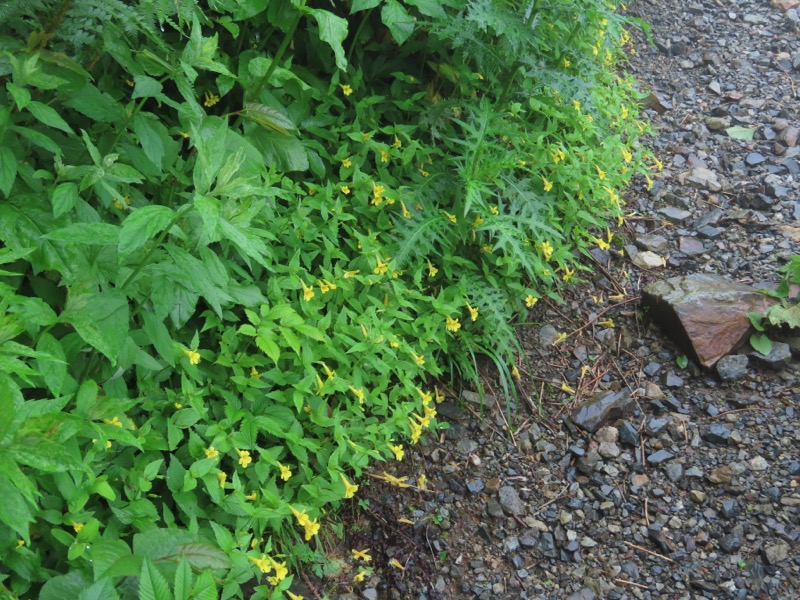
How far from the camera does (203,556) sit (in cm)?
229

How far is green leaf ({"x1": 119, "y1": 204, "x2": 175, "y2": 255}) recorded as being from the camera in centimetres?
194

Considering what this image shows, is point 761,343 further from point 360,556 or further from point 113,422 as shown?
point 113,422

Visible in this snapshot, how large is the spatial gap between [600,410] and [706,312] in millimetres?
729

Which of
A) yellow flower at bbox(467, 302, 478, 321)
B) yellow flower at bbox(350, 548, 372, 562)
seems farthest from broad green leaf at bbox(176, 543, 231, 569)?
yellow flower at bbox(467, 302, 478, 321)

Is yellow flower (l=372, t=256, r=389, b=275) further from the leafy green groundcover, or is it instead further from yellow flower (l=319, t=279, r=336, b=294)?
yellow flower (l=319, t=279, r=336, b=294)

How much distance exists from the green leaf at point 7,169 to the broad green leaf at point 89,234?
30cm

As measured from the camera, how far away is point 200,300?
299 centimetres

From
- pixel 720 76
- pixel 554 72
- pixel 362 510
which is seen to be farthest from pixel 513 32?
pixel 720 76

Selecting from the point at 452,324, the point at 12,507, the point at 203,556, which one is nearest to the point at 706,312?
the point at 452,324

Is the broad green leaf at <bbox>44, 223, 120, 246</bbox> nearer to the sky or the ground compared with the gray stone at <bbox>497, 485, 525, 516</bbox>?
nearer to the sky

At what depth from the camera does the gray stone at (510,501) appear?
3.32 metres

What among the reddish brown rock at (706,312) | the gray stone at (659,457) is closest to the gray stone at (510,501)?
the gray stone at (659,457)

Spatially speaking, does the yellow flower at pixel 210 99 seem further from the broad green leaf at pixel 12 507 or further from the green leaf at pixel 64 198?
the broad green leaf at pixel 12 507

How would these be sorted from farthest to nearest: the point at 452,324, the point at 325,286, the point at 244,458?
the point at 452,324 → the point at 325,286 → the point at 244,458
